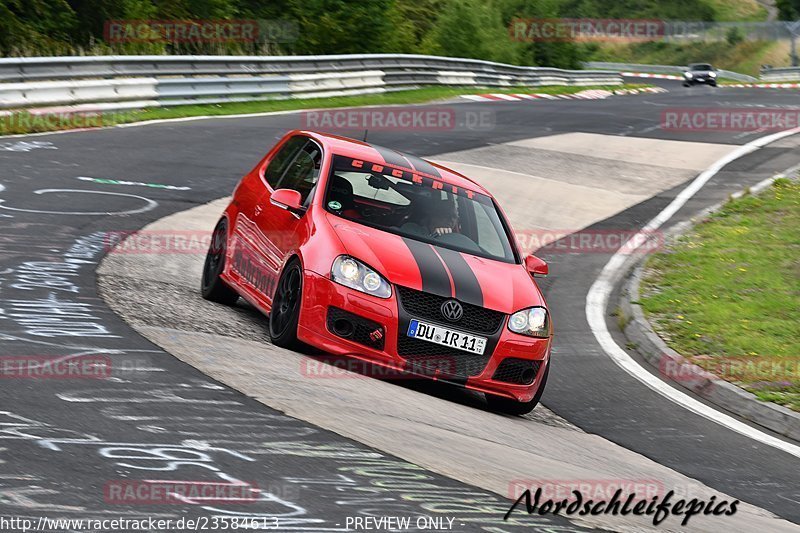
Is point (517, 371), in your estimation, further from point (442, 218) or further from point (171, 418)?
point (171, 418)

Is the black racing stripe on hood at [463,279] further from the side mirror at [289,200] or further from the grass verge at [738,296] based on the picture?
the grass verge at [738,296]

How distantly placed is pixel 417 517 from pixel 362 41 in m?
35.3

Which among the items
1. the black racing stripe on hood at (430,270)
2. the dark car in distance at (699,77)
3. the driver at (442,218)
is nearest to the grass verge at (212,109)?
the driver at (442,218)

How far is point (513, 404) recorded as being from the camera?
808cm

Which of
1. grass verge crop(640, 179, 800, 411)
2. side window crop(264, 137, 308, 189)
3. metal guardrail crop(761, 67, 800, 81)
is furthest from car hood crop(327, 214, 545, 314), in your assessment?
metal guardrail crop(761, 67, 800, 81)

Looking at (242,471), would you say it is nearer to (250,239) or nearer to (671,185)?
(250,239)

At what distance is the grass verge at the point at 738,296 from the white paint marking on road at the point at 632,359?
1.45 feet

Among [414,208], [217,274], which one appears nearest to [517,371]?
[414,208]

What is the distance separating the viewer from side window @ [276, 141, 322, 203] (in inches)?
355

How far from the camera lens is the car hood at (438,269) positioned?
7.77 meters

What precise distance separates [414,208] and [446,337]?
5.12ft

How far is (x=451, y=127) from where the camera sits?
2575cm

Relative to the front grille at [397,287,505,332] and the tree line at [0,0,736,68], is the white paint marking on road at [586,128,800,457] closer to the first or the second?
the front grille at [397,287,505,332]

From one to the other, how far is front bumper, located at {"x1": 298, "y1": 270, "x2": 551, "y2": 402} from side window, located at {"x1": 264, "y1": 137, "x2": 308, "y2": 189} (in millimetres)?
1980
